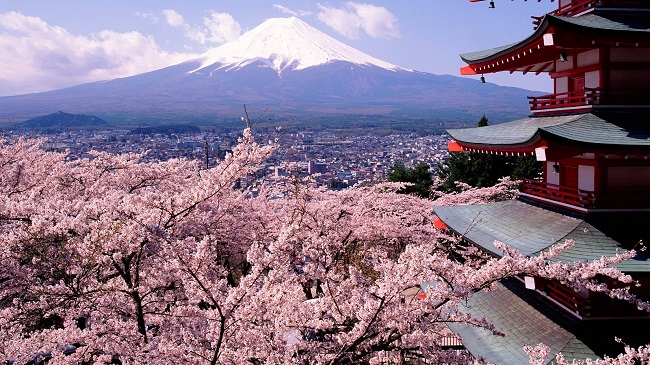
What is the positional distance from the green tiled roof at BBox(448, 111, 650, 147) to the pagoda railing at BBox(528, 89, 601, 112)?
16 cm

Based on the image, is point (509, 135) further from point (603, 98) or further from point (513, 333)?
point (513, 333)

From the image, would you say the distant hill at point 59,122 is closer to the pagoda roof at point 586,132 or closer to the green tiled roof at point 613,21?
the pagoda roof at point 586,132

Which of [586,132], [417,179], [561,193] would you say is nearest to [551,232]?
[561,193]

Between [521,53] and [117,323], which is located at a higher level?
[521,53]

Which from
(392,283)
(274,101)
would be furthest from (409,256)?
(274,101)

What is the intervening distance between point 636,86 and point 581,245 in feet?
7.84

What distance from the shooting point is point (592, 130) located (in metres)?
5.73

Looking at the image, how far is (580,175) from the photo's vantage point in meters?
6.35

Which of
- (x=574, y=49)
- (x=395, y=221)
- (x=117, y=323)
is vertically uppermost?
(x=574, y=49)

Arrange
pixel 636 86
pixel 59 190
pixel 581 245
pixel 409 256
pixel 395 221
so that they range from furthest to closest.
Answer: pixel 395 221 → pixel 59 190 → pixel 636 86 → pixel 581 245 → pixel 409 256

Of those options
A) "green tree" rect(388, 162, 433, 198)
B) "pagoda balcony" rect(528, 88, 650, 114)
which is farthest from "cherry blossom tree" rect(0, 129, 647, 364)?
"green tree" rect(388, 162, 433, 198)

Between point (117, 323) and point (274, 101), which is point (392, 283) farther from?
point (274, 101)

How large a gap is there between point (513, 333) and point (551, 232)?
1381mm

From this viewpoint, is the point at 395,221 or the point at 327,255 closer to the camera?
the point at 327,255
